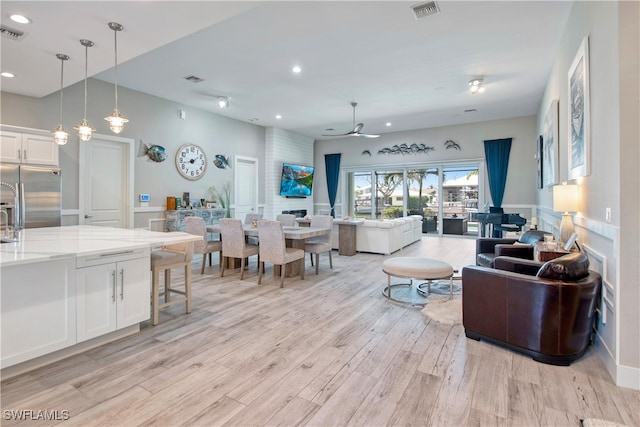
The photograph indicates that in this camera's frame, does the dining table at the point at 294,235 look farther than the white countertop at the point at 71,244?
Yes

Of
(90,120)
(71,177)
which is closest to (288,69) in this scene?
(90,120)

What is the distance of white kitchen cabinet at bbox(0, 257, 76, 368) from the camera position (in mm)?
2080

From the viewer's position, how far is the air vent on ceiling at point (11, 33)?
286 centimetres

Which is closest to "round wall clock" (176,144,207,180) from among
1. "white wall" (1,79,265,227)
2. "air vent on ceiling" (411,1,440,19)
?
"white wall" (1,79,265,227)

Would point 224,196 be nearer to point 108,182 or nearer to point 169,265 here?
point 108,182

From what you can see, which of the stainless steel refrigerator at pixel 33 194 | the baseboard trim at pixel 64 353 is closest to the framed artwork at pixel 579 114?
the baseboard trim at pixel 64 353

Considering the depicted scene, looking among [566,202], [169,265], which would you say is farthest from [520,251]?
[169,265]

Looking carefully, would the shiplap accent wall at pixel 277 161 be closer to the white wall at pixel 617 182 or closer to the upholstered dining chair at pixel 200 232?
the upholstered dining chair at pixel 200 232

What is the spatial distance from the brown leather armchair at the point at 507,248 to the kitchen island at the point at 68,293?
135 inches

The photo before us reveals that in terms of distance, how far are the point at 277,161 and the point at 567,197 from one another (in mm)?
7246

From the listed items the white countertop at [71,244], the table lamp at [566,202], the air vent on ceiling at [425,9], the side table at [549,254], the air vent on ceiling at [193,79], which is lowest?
the side table at [549,254]

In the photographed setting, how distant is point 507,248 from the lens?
12.2 feet

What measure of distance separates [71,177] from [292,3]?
14.6 feet

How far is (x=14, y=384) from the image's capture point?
2.10 metres
